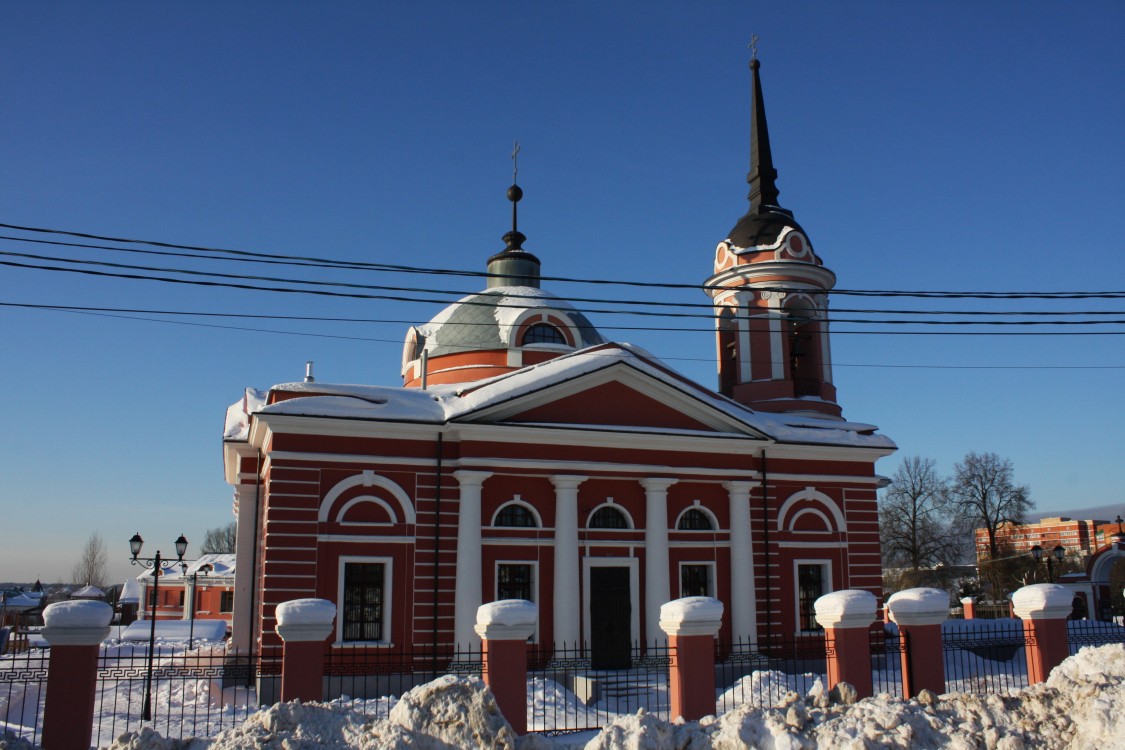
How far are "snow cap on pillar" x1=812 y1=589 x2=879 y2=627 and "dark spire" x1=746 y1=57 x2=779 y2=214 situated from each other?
14313mm

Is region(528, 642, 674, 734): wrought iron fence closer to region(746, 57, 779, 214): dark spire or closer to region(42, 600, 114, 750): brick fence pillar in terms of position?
region(42, 600, 114, 750): brick fence pillar

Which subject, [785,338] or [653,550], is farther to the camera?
[785,338]

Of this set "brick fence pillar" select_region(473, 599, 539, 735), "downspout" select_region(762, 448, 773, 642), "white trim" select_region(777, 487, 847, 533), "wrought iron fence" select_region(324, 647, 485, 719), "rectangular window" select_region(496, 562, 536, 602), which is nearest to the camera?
"brick fence pillar" select_region(473, 599, 539, 735)

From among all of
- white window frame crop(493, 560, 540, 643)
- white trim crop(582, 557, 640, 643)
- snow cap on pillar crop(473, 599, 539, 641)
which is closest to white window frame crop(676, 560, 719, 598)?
white trim crop(582, 557, 640, 643)

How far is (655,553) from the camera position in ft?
61.0

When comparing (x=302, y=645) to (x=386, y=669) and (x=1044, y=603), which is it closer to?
(x=386, y=669)

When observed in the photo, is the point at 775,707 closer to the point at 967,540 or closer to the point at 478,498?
the point at 478,498

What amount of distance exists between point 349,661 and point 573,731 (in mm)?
7042

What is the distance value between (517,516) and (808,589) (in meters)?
6.68

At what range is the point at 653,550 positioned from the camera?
61.0 ft

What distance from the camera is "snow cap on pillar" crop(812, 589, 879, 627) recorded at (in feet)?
38.2

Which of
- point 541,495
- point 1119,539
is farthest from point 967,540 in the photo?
point 541,495

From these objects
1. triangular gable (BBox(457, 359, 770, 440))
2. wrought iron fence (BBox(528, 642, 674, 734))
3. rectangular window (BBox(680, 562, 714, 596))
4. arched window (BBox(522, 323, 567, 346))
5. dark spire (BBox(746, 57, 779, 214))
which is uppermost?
dark spire (BBox(746, 57, 779, 214))

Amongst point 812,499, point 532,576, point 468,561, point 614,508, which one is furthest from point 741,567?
point 468,561
